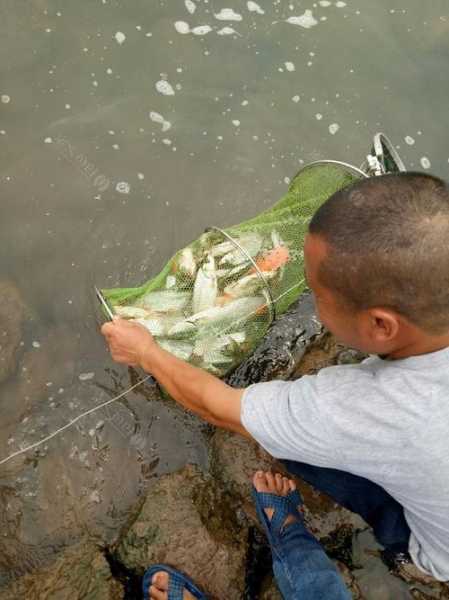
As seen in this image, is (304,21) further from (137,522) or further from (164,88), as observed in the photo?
(137,522)

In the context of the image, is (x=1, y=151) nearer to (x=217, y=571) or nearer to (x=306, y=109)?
(x=306, y=109)

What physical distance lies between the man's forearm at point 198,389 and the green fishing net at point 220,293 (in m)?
0.56

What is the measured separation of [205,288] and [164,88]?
2.55 metres

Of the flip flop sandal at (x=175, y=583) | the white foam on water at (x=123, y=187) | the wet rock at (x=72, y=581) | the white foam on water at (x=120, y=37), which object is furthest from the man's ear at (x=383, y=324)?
the white foam on water at (x=120, y=37)

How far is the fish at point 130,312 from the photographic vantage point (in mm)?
3422

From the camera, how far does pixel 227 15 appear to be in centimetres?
557

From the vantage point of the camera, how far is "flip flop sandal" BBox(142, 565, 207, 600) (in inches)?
122

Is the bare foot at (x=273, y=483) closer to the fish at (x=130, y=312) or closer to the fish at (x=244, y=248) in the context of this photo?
the fish at (x=130, y=312)

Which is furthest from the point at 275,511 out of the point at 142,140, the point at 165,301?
the point at 142,140

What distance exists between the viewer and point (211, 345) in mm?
3473

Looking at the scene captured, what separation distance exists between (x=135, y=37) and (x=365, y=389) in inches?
176

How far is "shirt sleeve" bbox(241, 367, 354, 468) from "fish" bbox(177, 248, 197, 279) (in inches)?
50.3

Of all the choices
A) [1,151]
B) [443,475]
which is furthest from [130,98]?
[443,475]

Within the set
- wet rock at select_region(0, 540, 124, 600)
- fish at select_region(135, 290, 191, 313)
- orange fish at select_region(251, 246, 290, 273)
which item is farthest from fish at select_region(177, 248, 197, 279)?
wet rock at select_region(0, 540, 124, 600)
